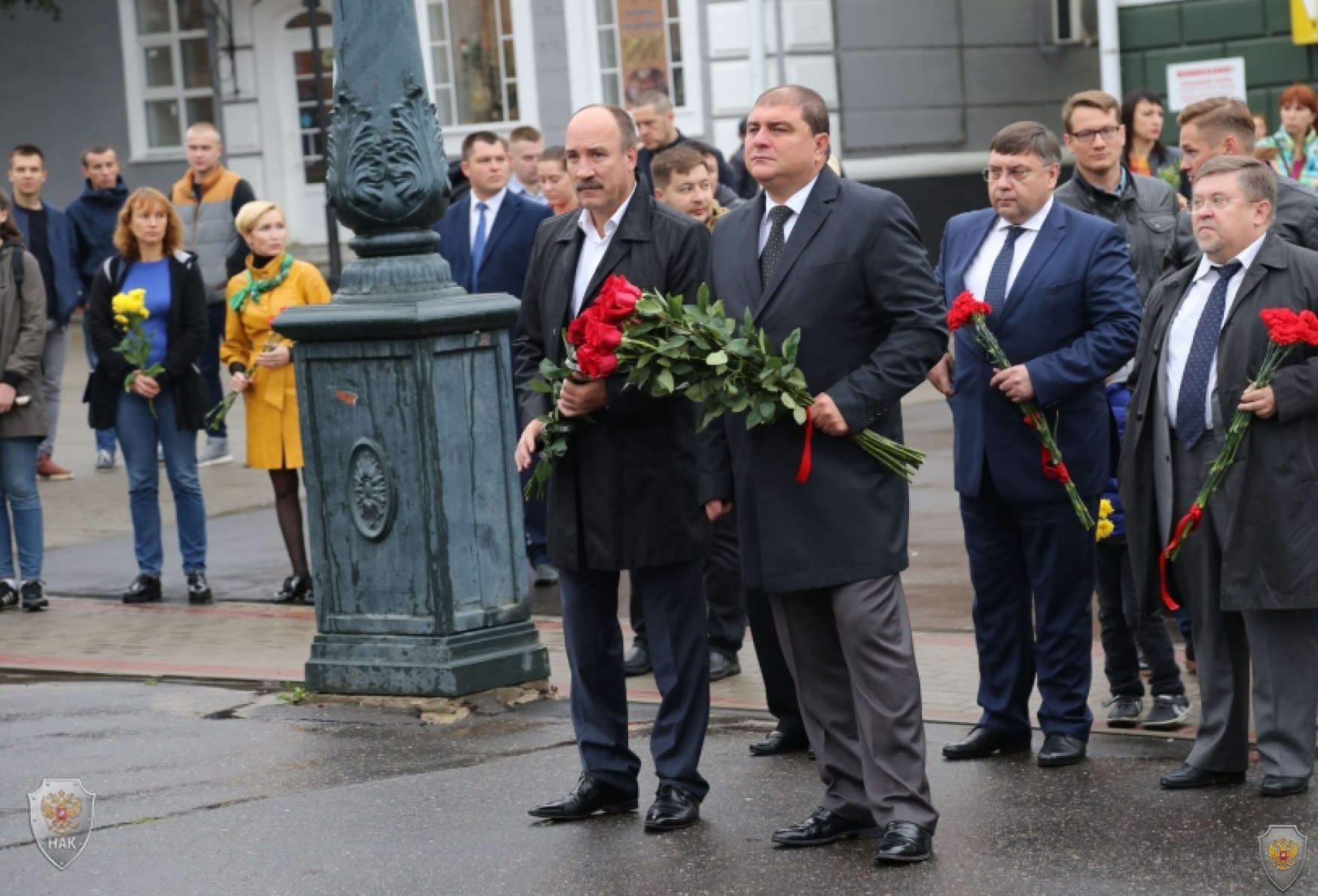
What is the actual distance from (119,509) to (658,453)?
7.91 metres

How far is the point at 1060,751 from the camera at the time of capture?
254 inches

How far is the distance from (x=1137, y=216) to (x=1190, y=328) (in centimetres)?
154

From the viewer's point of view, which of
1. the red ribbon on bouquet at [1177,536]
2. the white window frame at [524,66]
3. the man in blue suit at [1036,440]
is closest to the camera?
the red ribbon on bouquet at [1177,536]

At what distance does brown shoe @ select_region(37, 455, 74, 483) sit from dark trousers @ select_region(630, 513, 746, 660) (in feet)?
24.9

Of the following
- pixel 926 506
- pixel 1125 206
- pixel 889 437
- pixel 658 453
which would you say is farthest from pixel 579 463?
pixel 926 506

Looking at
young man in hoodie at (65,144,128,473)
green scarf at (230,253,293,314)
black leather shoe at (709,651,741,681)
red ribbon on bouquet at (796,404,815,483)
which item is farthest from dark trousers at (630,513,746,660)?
young man in hoodie at (65,144,128,473)

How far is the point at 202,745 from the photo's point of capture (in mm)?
7297

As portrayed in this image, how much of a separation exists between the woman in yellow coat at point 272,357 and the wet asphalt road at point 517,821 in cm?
258

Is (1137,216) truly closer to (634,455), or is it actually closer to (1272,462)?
(1272,462)

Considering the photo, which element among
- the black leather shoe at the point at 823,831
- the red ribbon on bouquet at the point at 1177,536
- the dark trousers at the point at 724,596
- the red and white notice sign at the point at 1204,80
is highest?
the red and white notice sign at the point at 1204,80

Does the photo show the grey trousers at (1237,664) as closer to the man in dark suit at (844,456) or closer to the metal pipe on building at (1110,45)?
the man in dark suit at (844,456)

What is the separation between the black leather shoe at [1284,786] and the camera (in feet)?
19.5

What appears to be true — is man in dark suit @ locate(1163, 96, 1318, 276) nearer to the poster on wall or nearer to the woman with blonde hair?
the woman with blonde hair

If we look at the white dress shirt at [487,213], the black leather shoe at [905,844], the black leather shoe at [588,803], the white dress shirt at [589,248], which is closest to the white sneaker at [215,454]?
the white dress shirt at [487,213]
